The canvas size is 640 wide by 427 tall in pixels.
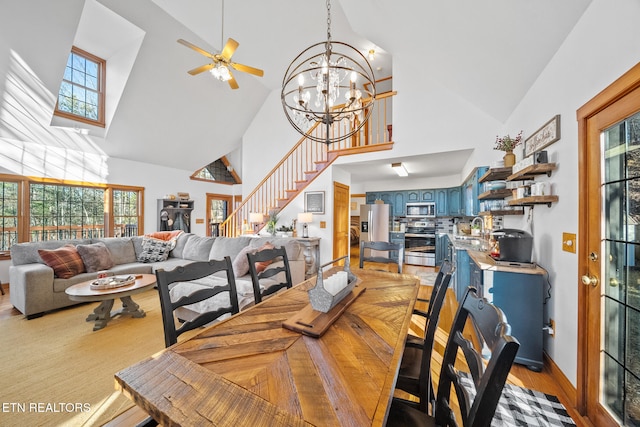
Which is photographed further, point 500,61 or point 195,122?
point 195,122

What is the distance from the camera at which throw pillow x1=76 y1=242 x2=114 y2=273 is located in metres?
3.58

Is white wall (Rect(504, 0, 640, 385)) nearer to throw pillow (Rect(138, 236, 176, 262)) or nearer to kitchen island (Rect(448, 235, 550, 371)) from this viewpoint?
kitchen island (Rect(448, 235, 550, 371))

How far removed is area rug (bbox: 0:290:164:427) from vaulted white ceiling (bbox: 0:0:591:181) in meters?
3.85

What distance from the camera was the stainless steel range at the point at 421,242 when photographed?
241 inches

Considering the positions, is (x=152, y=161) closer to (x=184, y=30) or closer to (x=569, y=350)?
(x=184, y=30)

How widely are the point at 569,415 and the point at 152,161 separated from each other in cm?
802

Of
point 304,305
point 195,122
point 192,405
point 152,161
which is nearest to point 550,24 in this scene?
point 304,305

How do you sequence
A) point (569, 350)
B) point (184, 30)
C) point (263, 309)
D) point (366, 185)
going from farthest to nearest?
1. point (366, 185)
2. point (184, 30)
3. point (569, 350)
4. point (263, 309)

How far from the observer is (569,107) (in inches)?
71.3

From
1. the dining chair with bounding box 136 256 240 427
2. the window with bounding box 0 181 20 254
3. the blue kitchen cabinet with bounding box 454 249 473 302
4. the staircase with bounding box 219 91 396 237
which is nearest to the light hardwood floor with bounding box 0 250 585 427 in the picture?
the blue kitchen cabinet with bounding box 454 249 473 302

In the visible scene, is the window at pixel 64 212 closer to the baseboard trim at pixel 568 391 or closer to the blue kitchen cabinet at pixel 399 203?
the blue kitchen cabinet at pixel 399 203

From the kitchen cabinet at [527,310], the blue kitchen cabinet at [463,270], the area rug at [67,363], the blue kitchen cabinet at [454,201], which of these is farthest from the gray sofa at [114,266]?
the blue kitchen cabinet at [454,201]

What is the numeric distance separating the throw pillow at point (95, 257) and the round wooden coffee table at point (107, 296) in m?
0.77

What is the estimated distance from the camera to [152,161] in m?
6.48
